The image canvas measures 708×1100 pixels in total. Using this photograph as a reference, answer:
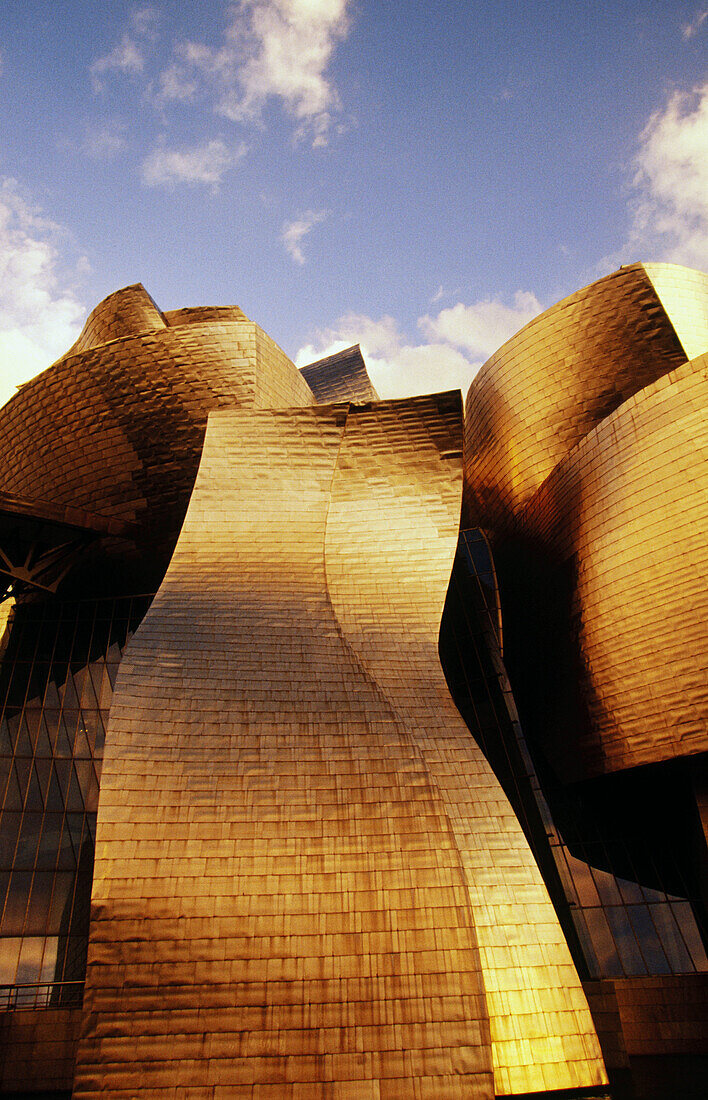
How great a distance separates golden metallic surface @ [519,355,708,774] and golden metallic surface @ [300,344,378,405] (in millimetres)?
11567

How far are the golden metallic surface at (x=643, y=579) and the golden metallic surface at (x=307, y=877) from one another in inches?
127

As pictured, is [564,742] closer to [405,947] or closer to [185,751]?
[405,947]

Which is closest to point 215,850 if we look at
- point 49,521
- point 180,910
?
point 180,910

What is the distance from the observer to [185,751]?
27.8 feet

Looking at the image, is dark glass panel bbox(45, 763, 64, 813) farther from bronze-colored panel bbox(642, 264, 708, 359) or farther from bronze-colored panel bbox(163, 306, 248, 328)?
bronze-colored panel bbox(642, 264, 708, 359)

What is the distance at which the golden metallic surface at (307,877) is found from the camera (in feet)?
22.0

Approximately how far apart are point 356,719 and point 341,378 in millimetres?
17038

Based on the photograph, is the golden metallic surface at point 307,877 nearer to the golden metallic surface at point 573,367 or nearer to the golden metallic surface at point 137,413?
the golden metallic surface at point 137,413

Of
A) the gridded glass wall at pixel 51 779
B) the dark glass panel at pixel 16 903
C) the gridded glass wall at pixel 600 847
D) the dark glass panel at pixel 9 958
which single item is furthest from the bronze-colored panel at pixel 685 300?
the dark glass panel at pixel 9 958

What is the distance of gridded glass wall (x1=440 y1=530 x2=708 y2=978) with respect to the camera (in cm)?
1147

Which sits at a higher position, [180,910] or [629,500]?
[629,500]

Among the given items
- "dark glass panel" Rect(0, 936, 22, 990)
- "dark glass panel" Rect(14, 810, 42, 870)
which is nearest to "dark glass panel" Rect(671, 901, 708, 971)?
"dark glass panel" Rect(0, 936, 22, 990)

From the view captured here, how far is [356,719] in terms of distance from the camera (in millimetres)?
9148

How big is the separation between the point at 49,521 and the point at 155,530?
7.01ft
